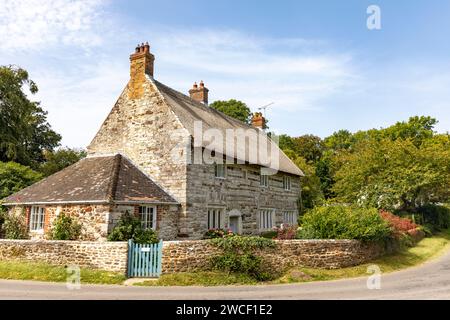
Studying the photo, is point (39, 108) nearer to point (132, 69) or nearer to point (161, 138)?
point (132, 69)

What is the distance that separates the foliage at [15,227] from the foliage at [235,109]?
36.5 meters

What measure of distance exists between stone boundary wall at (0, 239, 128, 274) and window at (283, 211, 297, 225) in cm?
1807

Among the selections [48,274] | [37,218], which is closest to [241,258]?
[48,274]

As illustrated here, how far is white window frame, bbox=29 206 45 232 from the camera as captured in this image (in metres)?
19.2

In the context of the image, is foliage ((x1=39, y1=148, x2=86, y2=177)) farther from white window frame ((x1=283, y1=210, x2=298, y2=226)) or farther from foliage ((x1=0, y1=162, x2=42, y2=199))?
white window frame ((x1=283, y1=210, x2=298, y2=226))

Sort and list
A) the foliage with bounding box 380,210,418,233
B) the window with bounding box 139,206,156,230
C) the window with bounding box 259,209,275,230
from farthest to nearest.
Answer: the window with bounding box 259,209,275,230 < the foliage with bounding box 380,210,418,233 < the window with bounding box 139,206,156,230

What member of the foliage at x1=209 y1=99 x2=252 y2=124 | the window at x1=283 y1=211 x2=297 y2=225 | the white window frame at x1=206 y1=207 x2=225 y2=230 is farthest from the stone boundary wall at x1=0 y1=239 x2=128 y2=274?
the foliage at x1=209 y1=99 x2=252 y2=124

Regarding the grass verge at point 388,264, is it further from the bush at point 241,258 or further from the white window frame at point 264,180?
the white window frame at point 264,180

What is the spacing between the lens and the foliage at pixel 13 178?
86.1 feet

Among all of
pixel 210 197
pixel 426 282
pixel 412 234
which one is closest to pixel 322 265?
pixel 426 282

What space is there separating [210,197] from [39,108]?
36441 mm

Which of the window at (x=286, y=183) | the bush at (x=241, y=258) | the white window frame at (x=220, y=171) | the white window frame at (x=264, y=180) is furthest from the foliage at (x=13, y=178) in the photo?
the window at (x=286, y=183)

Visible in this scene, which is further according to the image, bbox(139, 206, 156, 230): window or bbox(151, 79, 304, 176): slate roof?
bbox(151, 79, 304, 176): slate roof

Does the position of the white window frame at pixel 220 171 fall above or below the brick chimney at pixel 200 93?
below
